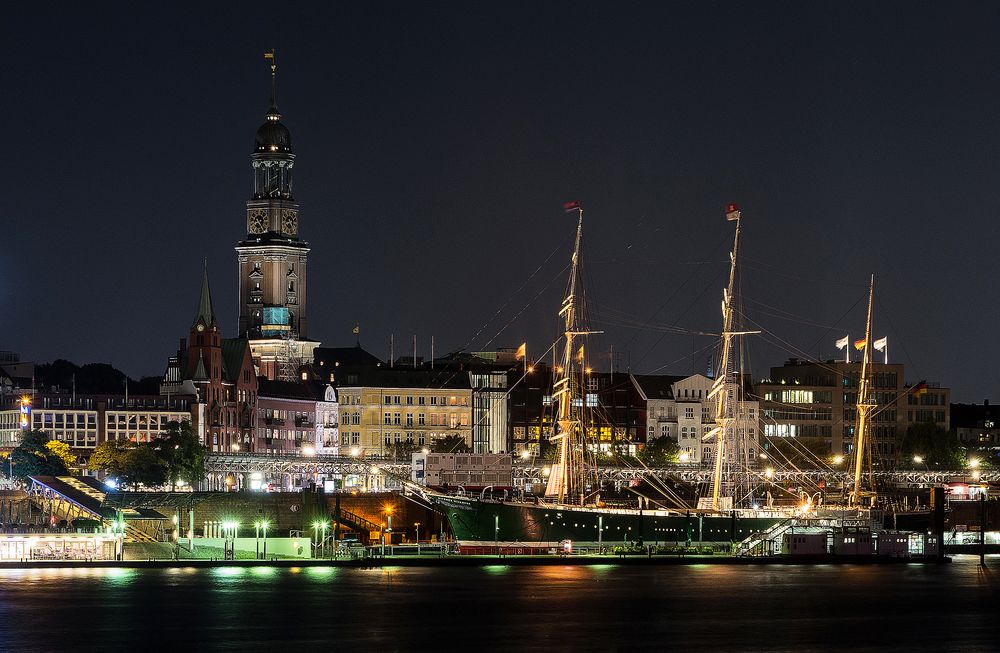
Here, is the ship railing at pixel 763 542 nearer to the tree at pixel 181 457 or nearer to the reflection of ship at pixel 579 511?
the reflection of ship at pixel 579 511

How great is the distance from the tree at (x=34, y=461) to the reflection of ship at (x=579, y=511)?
34129 mm

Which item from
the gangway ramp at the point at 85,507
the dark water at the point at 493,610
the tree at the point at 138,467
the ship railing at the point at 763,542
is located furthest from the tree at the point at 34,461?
the ship railing at the point at 763,542

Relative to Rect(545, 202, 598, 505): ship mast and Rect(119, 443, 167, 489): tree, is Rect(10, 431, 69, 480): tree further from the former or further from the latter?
Rect(545, 202, 598, 505): ship mast

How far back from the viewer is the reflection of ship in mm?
157625

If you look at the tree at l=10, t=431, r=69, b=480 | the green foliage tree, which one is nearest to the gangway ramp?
the tree at l=10, t=431, r=69, b=480

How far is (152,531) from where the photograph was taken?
146 m

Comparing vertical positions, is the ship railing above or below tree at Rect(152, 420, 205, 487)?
below

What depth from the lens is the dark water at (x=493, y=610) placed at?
302 ft

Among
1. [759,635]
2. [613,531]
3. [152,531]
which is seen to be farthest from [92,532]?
[759,635]

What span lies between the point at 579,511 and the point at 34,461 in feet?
155

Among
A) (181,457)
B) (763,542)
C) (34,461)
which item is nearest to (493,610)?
(763,542)

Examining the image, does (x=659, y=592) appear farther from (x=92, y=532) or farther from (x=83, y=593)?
(x=92, y=532)

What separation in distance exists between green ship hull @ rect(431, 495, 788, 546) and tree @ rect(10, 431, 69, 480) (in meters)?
35.9

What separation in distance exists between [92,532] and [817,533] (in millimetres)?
49564
